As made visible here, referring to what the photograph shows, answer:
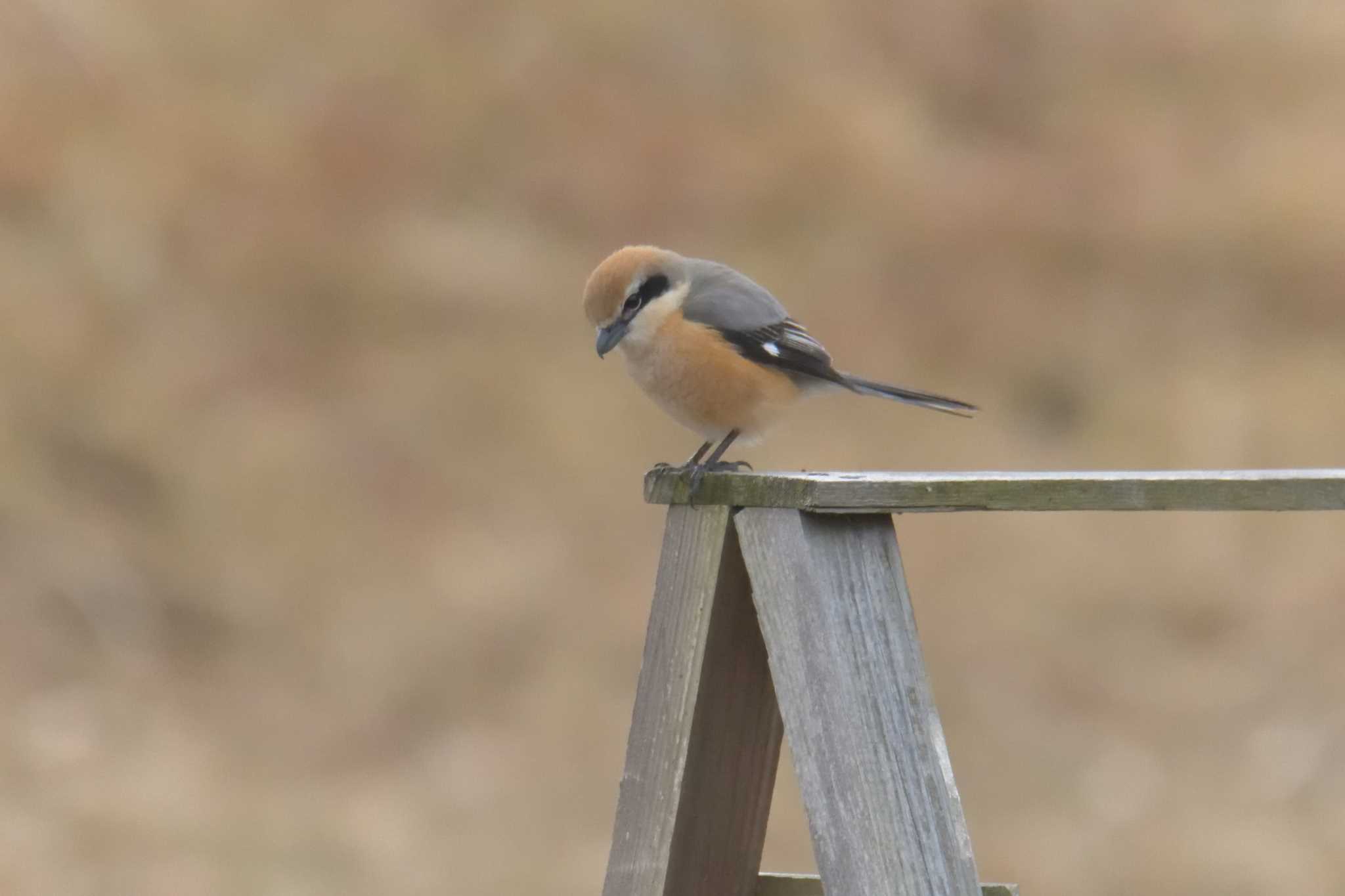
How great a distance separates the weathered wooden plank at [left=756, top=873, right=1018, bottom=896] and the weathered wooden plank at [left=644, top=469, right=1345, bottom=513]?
60cm

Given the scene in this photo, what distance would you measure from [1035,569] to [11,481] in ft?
14.9

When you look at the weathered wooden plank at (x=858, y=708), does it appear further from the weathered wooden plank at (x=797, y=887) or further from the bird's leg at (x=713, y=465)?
the weathered wooden plank at (x=797, y=887)

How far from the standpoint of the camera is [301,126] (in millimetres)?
8648

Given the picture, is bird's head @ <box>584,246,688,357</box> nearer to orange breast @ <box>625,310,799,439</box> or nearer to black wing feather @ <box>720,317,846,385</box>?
orange breast @ <box>625,310,799,439</box>

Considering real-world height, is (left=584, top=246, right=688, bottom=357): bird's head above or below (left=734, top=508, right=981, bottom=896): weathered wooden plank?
above

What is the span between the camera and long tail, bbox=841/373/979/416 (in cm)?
391

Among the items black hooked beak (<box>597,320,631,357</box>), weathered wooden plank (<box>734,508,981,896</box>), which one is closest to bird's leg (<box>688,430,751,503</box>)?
weathered wooden plank (<box>734,508,981,896</box>)

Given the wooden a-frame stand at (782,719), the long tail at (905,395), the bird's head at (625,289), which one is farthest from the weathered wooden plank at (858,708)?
the bird's head at (625,289)

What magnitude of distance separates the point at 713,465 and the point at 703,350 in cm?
58

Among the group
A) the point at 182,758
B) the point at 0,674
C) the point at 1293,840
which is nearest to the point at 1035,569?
the point at 1293,840

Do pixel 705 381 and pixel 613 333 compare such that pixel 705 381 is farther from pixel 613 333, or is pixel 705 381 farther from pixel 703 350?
pixel 613 333

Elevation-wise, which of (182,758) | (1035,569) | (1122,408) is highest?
(1122,408)

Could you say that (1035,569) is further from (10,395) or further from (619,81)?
(10,395)

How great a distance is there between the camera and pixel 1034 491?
2279mm
